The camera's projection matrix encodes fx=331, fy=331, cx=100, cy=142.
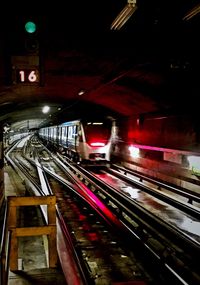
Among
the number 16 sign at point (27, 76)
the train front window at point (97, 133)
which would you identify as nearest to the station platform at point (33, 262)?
the number 16 sign at point (27, 76)

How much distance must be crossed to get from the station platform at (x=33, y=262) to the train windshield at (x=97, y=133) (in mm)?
7313

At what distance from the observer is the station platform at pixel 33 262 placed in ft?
15.5

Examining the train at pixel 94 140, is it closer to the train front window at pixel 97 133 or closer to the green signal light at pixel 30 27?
the train front window at pixel 97 133

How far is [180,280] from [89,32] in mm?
5477

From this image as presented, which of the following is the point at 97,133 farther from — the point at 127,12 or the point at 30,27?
the point at 127,12

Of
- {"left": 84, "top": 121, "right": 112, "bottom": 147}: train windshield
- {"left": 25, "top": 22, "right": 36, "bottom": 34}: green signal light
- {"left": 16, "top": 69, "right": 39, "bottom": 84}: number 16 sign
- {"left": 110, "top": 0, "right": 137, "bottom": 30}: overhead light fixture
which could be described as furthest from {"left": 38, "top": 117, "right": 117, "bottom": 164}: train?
{"left": 110, "top": 0, "right": 137, "bottom": 30}: overhead light fixture

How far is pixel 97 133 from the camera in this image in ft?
64.0

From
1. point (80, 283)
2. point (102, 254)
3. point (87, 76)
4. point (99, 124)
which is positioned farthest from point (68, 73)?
point (99, 124)

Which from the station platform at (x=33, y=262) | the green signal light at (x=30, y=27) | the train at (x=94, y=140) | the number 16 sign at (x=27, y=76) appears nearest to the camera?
the station platform at (x=33, y=262)

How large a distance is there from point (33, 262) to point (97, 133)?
1331cm

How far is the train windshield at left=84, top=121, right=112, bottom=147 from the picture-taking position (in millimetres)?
19191

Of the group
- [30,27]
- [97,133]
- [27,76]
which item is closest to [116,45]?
[27,76]

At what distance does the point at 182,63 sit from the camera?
26.4 ft

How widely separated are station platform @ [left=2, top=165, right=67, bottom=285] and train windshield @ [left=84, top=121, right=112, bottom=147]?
7.31m
